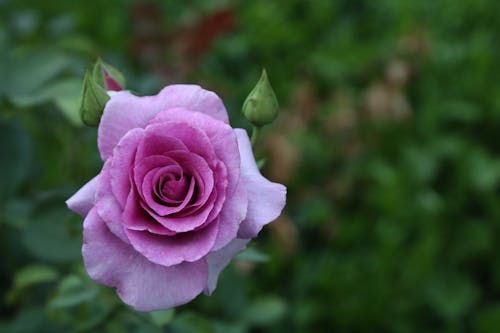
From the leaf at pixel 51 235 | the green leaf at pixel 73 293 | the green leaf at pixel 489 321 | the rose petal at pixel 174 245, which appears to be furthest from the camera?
the green leaf at pixel 489 321

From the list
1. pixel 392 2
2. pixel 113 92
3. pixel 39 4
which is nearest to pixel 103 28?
pixel 39 4

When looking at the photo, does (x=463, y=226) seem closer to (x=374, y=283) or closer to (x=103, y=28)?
(x=374, y=283)

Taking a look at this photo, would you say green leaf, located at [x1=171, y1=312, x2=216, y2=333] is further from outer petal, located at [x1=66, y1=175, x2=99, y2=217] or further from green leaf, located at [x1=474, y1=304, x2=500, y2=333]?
green leaf, located at [x1=474, y1=304, x2=500, y2=333]

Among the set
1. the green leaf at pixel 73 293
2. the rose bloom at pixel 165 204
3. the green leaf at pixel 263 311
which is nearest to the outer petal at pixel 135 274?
the rose bloom at pixel 165 204

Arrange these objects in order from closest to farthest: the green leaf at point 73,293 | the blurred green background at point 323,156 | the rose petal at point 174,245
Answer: the rose petal at point 174,245
the green leaf at point 73,293
the blurred green background at point 323,156

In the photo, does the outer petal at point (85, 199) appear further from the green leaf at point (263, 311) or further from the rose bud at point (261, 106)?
the green leaf at point (263, 311)

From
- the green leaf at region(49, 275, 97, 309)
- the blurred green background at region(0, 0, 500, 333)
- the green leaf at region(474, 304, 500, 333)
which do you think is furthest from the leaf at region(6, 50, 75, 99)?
the green leaf at region(474, 304, 500, 333)

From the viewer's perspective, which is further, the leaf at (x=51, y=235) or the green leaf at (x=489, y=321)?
the green leaf at (x=489, y=321)

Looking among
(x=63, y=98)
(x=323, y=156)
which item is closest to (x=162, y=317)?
(x=63, y=98)
